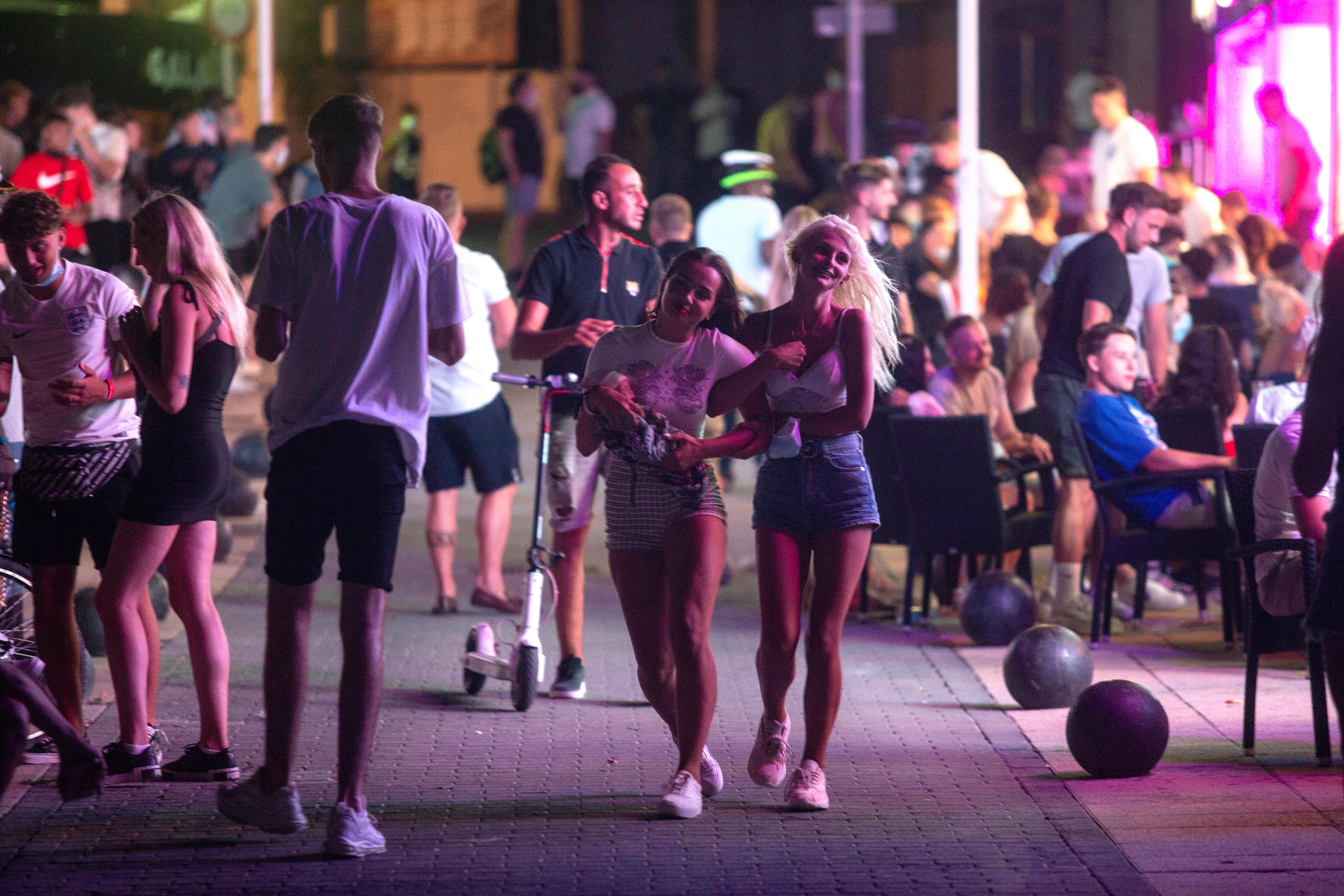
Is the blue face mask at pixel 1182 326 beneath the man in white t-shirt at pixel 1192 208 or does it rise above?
beneath

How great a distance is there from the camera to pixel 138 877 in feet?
16.8

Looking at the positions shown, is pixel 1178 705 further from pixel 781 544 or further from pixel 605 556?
pixel 605 556

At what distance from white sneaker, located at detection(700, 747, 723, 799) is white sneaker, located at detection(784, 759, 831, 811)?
22 centimetres

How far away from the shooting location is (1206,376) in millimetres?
9570

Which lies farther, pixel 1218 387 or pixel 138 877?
pixel 1218 387

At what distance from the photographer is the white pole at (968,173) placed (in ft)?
46.9

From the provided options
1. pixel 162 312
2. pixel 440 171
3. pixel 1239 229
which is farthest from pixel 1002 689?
pixel 440 171

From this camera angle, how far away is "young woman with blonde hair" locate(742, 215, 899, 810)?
19.3 feet

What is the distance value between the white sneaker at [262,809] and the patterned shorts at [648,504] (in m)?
1.20

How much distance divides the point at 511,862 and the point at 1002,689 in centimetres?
317

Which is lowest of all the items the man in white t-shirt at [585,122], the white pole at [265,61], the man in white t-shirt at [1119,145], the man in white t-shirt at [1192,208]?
the man in white t-shirt at [1192,208]

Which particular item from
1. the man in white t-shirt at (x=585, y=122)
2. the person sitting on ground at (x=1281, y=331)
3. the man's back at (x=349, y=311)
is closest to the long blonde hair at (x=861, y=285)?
→ the man's back at (x=349, y=311)

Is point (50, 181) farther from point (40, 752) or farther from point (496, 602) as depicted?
point (40, 752)

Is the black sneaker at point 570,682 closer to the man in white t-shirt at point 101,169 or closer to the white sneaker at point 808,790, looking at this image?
the white sneaker at point 808,790
